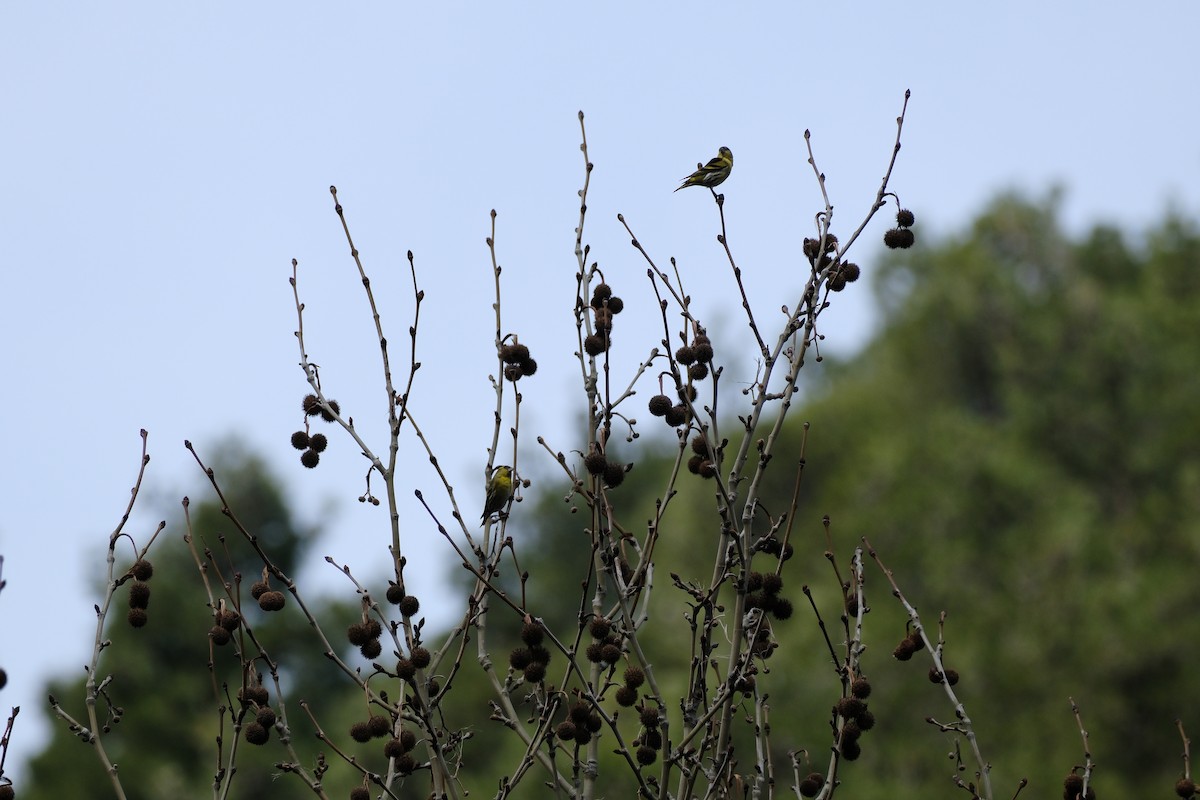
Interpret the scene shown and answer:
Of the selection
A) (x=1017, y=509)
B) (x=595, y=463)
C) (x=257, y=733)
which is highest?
(x=1017, y=509)

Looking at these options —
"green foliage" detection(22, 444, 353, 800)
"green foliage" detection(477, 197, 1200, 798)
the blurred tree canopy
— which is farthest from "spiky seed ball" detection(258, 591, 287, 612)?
"green foliage" detection(22, 444, 353, 800)

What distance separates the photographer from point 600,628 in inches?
165

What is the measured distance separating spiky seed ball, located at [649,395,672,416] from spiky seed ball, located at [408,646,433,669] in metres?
1.13

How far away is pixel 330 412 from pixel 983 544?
2168 centimetres

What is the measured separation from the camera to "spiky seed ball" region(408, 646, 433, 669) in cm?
409

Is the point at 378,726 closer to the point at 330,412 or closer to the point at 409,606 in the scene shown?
the point at 409,606

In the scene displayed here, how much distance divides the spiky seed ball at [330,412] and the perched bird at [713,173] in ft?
6.30

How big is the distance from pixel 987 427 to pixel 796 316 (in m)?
25.0

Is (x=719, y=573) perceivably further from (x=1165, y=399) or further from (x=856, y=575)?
(x=1165, y=399)

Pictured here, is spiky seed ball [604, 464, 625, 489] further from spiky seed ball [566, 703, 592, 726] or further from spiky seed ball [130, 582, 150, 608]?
spiky seed ball [130, 582, 150, 608]

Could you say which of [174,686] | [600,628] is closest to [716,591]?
[600,628]

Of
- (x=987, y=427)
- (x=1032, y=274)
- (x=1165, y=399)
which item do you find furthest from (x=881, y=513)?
(x=1032, y=274)

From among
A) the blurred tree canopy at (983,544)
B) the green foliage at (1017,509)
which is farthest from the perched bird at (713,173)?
the blurred tree canopy at (983,544)

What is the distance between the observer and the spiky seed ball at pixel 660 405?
4719mm
